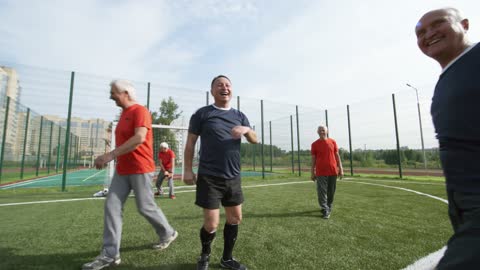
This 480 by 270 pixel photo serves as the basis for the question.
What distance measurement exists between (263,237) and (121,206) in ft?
6.21

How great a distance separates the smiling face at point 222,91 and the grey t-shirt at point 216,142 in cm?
10

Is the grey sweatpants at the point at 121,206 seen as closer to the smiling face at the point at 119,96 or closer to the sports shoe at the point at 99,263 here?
the sports shoe at the point at 99,263

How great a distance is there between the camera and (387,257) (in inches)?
102

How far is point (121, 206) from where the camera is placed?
8.72 feet

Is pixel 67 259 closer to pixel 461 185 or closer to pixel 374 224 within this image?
pixel 461 185

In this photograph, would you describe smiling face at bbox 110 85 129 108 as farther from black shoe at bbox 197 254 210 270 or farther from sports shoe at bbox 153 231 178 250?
black shoe at bbox 197 254 210 270

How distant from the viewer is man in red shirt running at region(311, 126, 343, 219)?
4750 mm

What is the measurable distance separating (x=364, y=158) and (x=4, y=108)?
31.1m

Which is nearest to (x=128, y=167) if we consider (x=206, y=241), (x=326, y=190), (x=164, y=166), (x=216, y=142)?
(x=216, y=142)

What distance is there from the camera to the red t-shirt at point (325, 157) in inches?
193

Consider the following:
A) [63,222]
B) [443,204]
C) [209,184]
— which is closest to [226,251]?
[209,184]

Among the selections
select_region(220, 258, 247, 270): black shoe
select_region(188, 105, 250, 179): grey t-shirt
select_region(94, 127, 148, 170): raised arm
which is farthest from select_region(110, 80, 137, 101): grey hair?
select_region(220, 258, 247, 270): black shoe

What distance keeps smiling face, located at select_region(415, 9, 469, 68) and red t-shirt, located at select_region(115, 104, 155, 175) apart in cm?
254

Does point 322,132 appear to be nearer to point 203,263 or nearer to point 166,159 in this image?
point 203,263
